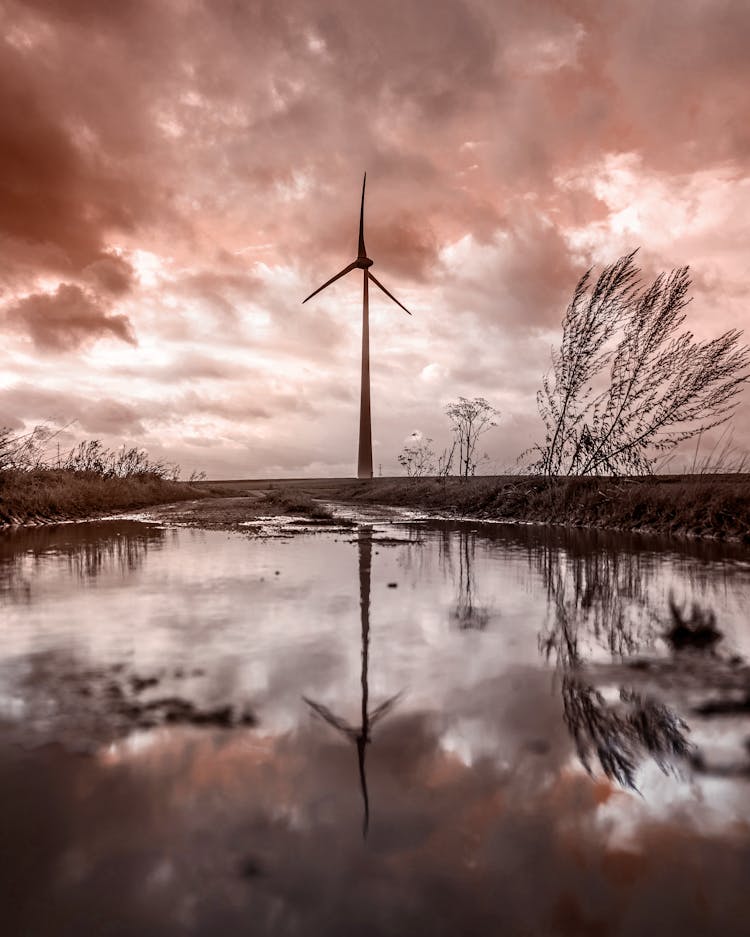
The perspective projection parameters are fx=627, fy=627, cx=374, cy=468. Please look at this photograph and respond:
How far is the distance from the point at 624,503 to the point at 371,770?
12609 mm

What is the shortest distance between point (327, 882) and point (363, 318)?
43.2m

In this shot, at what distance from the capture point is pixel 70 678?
3420mm

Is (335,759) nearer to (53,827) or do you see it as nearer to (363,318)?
(53,827)

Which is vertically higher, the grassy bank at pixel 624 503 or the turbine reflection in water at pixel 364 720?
the grassy bank at pixel 624 503

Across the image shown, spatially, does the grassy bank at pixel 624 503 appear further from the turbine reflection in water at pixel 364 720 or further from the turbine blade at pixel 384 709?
the turbine blade at pixel 384 709

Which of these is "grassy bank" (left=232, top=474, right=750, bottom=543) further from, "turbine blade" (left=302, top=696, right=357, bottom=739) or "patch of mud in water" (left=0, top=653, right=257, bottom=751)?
"patch of mud in water" (left=0, top=653, right=257, bottom=751)

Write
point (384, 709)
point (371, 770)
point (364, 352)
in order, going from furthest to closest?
point (364, 352), point (384, 709), point (371, 770)

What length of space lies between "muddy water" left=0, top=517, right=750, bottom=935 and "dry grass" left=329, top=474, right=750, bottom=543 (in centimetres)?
676

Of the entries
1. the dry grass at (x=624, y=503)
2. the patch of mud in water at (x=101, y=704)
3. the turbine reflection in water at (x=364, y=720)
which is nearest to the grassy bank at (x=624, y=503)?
the dry grass at (x=624, y=503)

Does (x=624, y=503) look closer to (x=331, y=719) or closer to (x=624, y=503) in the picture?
(x=624, y=503)

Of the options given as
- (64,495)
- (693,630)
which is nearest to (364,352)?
(64,495)

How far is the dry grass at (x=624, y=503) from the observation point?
436 inches

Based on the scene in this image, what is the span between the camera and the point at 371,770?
2297mm

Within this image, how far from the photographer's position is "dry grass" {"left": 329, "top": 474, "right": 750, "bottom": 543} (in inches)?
436
